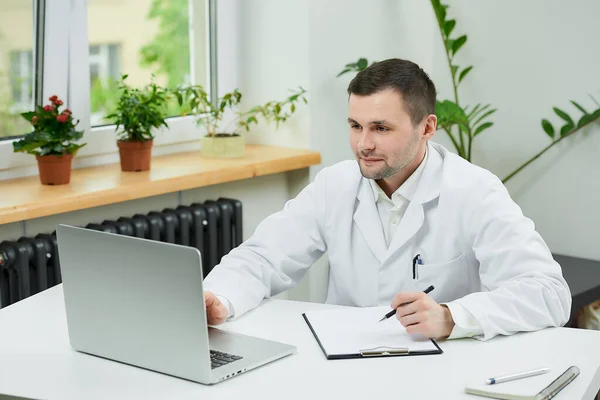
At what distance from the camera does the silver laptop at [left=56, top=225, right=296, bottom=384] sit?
1.43 metres

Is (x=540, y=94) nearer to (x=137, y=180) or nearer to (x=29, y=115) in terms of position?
(x=137, y=180)

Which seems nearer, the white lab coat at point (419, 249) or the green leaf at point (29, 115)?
the white lab coat at point (419, 249)

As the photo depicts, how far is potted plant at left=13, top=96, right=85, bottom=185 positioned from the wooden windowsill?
2.0 inches

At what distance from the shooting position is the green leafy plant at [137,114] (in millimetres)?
2793

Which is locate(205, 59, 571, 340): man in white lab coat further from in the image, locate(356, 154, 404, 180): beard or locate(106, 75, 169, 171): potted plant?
locate(106, 75, 169, 171): potted plant

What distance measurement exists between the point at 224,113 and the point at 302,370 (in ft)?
6.40

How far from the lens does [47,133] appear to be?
8.33ft

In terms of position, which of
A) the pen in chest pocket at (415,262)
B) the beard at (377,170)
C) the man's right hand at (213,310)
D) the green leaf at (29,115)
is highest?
the green leaf at (29,115)

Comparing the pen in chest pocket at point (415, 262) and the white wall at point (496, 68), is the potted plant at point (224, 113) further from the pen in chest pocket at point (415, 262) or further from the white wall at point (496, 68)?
the pen in chest pocket at point (415, 262)

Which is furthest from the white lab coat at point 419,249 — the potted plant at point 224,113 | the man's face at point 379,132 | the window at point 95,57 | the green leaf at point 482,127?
the green leaf at point 482,127

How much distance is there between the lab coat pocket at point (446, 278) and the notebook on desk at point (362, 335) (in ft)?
0.73

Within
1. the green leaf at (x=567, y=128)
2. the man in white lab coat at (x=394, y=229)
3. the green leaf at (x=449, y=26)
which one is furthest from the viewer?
the green leaf at (x=449, y=26)

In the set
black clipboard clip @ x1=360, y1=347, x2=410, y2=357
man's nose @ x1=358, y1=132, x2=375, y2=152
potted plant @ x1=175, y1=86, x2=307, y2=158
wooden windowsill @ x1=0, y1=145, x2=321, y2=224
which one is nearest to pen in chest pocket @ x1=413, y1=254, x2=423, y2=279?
man's nose @ x1=358, y1=132, x2=375, y2=152

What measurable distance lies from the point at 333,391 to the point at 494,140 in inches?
90.3
